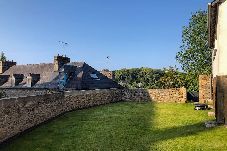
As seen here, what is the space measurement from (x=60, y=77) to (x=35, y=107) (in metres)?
17.1

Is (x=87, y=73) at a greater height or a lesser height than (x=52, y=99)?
greater

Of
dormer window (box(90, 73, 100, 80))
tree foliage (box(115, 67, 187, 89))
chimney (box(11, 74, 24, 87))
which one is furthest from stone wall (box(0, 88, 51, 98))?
tree foliage (box(115, 67, 187, 89))

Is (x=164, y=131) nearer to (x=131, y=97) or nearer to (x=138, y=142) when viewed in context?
(x=138, y=142)

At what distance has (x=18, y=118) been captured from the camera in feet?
64.4

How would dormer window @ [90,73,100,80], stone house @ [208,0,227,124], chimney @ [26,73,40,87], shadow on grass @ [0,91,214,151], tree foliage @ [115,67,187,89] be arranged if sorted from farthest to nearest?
tree foliage @ [115,67,187,89] → chimney @ [26,73,40,87] → dormer window @ [90,73,100,80] → stone house @ [208,0,227,124] → shadow on grass @ [0,91,214,151]

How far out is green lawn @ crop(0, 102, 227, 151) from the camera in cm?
1622

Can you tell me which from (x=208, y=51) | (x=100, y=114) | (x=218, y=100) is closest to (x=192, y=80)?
(x=208, y=51)

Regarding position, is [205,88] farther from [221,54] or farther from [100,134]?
[100,134]

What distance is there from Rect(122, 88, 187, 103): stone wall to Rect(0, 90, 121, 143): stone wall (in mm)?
5974

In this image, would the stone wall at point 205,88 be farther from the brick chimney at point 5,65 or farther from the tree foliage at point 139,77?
the tree foliage at point 139,77

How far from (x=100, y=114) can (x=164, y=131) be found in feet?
30.6

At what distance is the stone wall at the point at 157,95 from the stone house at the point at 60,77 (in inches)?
98.4

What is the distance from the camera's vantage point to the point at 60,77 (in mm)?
39375

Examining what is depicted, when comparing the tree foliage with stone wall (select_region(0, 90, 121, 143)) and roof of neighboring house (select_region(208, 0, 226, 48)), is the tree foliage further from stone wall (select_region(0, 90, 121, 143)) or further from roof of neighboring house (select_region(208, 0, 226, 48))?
roof of neighboring house (select_region(208, 0, 226, 48))
